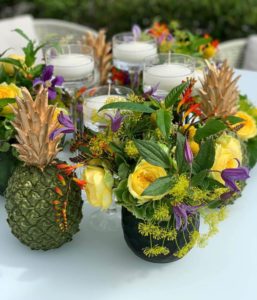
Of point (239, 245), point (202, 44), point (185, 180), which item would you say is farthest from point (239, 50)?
point (185, 180)

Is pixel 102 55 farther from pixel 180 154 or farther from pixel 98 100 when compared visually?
pixel 180 154

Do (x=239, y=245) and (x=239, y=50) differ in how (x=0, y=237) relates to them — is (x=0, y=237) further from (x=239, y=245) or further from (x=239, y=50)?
(x=239, y=50)

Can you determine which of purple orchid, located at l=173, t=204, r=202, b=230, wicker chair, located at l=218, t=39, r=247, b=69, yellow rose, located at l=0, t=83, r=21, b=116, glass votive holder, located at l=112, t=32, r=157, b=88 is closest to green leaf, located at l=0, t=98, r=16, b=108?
yellow rose, located at l=0, t=83, r=21, b=116

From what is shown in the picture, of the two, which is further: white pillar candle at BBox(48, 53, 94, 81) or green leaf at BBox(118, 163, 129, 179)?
white pillar candle at BBox(48, 53, 94, 81)

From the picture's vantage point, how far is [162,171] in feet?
2.87

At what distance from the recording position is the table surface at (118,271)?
0.95 meters

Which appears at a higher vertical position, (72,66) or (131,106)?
(131,106)

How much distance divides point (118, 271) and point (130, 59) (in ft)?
2.63

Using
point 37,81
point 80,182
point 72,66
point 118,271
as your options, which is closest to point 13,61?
point 37,81

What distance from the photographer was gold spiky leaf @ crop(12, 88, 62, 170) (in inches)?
37.1

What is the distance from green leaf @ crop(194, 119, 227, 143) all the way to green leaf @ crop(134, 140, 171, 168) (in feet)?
0.29

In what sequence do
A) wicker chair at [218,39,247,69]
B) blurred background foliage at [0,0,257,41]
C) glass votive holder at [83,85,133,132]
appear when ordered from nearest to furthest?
1. glass votive holder at [83,85,133,132]
2. wicker chair at [218,39,247,69]
3. blurred background foliage at [0,0,257,41]

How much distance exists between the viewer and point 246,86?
73.9 inches

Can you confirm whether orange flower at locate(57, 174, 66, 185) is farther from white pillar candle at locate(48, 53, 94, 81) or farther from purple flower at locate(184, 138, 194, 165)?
white pillar candle at locate(48, 53, 94, 81)
